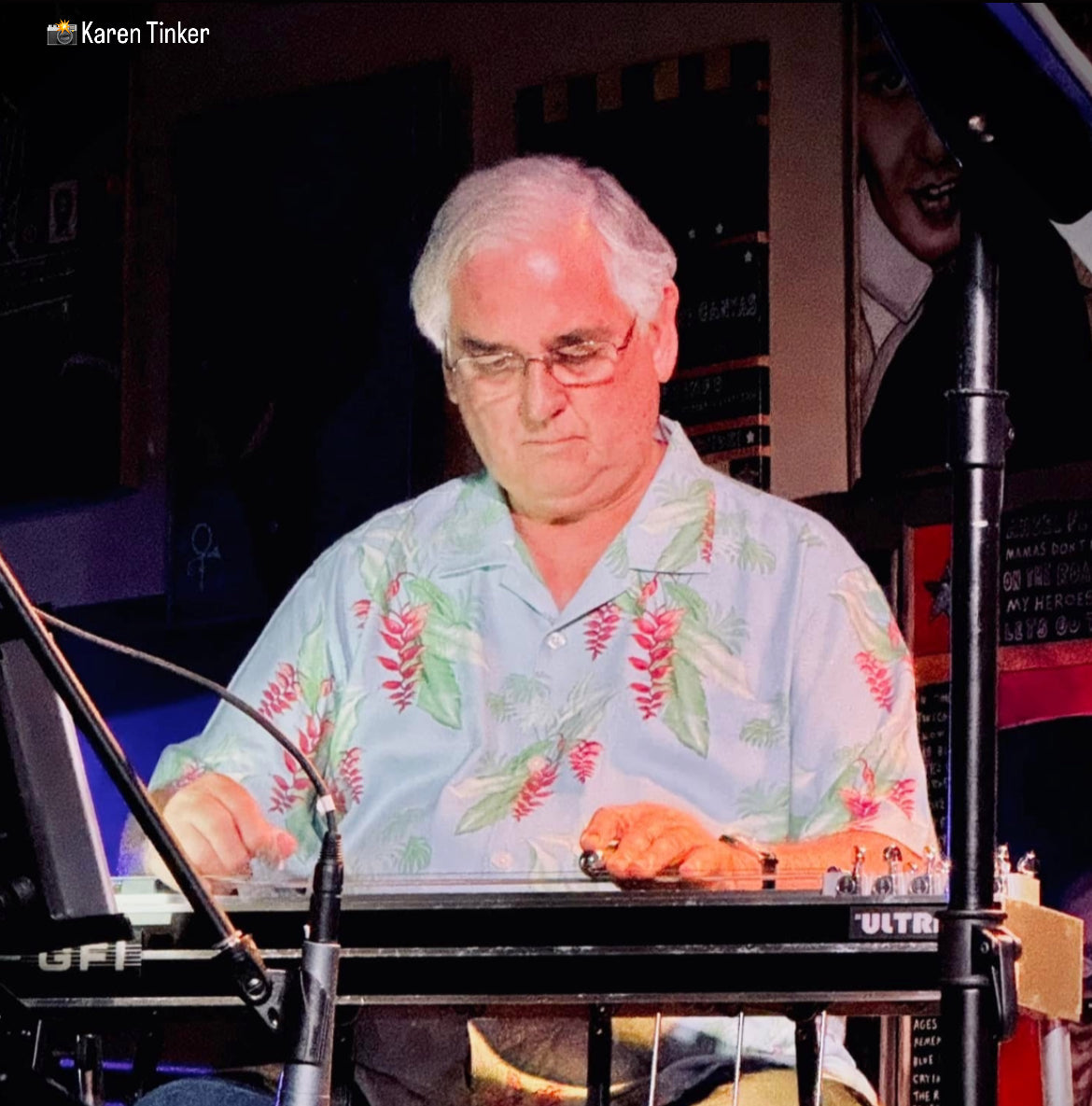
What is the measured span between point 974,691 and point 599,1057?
0.55 metres

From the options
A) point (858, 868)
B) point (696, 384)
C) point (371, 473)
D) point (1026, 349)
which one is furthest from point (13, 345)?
point (858, 868)

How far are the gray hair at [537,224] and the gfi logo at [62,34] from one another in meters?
1.26

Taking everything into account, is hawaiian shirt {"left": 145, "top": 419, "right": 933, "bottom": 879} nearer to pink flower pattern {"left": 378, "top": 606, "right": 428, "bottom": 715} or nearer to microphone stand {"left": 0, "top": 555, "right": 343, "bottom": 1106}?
pink flower pattern {"left": 378, "top": 606, "right": 428, "bottom": 715}

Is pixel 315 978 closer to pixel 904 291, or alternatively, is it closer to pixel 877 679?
pixel 877 679

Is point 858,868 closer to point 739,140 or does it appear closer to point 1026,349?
point 1026,349

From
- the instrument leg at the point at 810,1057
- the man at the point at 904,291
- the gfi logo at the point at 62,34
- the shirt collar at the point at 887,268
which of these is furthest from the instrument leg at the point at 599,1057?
the gfi logo at the point at 62,34

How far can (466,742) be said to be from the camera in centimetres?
287

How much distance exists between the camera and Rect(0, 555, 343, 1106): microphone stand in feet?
5.02

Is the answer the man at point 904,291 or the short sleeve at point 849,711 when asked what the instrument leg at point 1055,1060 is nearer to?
the short sleeve at point 849,711

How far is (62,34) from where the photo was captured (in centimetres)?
408

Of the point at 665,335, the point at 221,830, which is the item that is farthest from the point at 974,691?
the point at 665,335

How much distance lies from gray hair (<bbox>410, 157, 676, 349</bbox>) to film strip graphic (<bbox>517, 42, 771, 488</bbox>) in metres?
0.24

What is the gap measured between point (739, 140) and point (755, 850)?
1.59 metres

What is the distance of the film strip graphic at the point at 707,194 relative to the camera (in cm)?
334
